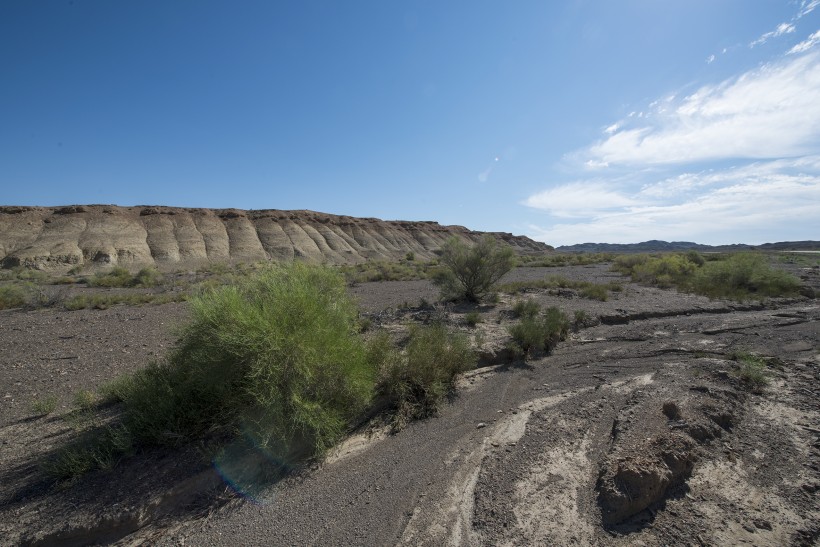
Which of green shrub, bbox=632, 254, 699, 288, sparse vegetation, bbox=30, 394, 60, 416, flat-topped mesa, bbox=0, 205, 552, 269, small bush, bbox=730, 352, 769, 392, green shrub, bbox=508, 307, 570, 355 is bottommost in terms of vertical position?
sparse vegetation, bbox=30, 394, 60, 416

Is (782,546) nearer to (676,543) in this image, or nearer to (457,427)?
(676,543)

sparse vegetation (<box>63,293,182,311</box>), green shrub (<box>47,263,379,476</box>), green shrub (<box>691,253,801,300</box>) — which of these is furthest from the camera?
green shrub (<box>691,253,801,300</box>)

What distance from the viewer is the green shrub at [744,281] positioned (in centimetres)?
1777

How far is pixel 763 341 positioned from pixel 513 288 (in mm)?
10588

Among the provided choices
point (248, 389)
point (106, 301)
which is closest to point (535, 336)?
point (248, 389)

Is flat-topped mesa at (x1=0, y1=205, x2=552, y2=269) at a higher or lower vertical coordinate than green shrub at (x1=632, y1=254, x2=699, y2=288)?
higher

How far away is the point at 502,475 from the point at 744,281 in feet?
74.1

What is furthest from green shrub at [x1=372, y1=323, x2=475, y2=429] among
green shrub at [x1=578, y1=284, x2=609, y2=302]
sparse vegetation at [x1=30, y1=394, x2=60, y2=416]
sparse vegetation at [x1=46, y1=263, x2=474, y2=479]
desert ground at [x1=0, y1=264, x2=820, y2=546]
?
green shrub at [x1=578, y1=284, x2=609, y2=302]

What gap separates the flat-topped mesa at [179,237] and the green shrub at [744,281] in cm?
2862

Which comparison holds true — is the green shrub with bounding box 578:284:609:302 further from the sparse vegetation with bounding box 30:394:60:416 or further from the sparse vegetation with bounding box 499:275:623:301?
the sparse vegetation with bounding box 30:394:60:416

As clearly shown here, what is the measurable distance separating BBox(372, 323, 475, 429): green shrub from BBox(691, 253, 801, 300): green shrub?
16557 millimetres

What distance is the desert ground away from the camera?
3.92 meters

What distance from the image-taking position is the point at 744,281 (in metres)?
19.7

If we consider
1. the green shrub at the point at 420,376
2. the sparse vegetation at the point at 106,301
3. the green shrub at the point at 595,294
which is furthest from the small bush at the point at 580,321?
the sparse vegetation at the point at 106,301
